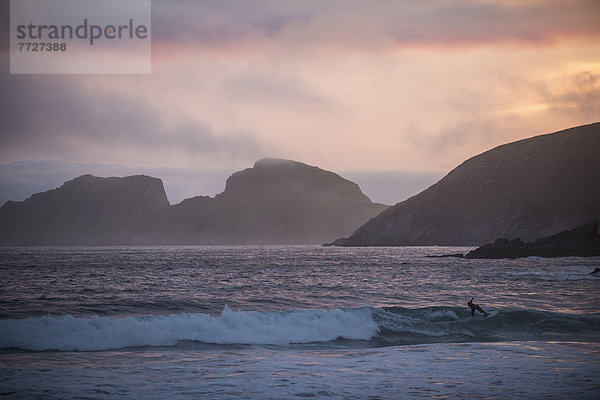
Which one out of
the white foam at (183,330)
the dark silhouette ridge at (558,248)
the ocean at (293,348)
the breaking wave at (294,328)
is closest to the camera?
the ocean at (293,348)

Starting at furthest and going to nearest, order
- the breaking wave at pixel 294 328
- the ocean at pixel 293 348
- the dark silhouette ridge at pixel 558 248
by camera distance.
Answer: the dark silhouette ridge at pixel 558 248 → the breaking wave at pixel 294 328 → the ocean at pixel 293 348

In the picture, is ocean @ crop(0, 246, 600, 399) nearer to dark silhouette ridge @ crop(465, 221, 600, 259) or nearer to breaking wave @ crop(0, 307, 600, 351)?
breaking wave @ crop(0, 307, 600, 351)

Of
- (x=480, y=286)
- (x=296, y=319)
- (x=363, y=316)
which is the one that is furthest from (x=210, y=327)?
(x=480, y=286)

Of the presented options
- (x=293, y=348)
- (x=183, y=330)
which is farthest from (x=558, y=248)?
(x=183, y=330)

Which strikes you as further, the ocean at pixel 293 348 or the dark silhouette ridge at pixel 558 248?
the dark silhouette ridge at pixel 558 248

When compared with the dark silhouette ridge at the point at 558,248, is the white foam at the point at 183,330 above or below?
above

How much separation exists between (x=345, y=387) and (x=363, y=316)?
12.0 m

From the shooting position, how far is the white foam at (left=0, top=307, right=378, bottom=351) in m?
18.4

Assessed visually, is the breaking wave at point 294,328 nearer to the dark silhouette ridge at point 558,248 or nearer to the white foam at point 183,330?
the white foam at point 183,330

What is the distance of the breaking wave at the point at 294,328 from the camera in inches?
744

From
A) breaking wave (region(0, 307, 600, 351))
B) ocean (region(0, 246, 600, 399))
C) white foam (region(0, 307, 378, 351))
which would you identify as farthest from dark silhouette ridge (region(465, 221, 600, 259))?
white foam (region(0, 307, 378, 351))

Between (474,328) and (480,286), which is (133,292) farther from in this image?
(480,286)

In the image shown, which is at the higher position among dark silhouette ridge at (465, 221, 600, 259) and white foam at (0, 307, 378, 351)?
white foam at (0, 307, 378, 351)

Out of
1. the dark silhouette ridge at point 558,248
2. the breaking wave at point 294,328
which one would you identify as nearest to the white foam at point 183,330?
the breaking wave at point 294,328
